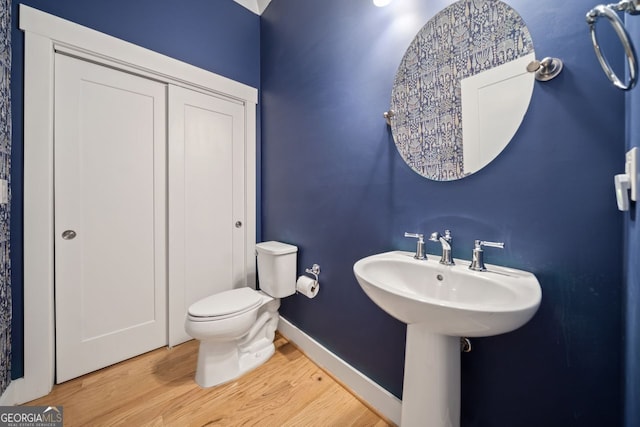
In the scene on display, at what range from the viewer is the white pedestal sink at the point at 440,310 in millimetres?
591

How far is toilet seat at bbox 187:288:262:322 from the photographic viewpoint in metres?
1.29

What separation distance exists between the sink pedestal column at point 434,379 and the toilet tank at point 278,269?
0.97 meters

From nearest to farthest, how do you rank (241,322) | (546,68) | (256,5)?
1. (546,68)
2. (241,322)
3. (256,5)

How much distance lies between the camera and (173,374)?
1442 mm

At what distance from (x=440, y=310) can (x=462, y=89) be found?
83cm

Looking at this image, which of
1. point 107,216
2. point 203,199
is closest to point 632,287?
point 203,199

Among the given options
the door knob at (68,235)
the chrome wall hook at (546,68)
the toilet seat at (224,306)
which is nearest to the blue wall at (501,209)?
the chrome wall hook at (546,68)

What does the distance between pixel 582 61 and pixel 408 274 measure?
0.83 metres

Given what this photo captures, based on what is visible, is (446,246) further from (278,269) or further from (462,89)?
(278,269)

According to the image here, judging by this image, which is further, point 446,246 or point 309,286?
point 309,286

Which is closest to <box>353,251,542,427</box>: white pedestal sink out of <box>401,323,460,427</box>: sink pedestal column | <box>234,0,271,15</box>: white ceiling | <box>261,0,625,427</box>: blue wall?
<box>401,323,460,427</box>: sink pedestal column

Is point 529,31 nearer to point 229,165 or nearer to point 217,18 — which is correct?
point 229,165

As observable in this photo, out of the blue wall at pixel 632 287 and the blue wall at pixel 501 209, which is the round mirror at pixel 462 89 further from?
the blue wall at pixel 632 287

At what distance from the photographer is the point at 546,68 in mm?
731
